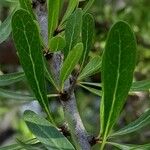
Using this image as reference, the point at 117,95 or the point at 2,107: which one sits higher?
the point at 117,95

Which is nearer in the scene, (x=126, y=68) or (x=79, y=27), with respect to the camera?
(x=126, y=68)

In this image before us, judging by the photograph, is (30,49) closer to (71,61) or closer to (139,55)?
(71,61)

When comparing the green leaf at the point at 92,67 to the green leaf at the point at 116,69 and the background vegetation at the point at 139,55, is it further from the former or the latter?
the background vegetation at the point at 139,55

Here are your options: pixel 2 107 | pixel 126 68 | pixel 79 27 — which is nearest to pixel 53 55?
pixel 79 27

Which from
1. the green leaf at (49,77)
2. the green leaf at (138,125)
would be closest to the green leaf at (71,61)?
the green leaf at (49,77)

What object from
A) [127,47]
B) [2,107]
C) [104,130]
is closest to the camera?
[127,47]

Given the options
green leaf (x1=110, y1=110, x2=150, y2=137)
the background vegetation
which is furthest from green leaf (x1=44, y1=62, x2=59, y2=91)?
the background vegetation

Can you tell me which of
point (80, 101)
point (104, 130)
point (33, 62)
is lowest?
point (80, 101)

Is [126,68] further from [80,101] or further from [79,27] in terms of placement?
[80,101]
